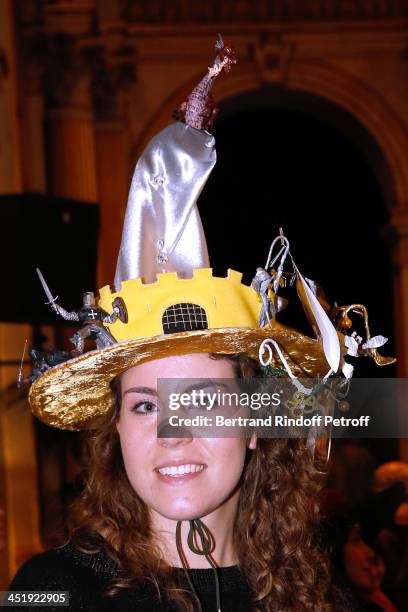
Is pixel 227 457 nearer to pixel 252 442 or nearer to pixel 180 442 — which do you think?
pixel 180 442

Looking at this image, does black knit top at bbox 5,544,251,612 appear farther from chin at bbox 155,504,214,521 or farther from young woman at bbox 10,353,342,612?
chin at bbox 155,504,214,521

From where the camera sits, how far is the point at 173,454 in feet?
6.71

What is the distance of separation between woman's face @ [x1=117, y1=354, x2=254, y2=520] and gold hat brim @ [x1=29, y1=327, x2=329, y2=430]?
3 cm

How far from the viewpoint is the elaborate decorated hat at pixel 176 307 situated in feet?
7.09

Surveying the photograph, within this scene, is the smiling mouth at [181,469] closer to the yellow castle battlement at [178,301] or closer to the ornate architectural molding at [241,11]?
the yellow castle battlement at [178,301]

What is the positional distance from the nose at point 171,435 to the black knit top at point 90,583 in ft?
0.97

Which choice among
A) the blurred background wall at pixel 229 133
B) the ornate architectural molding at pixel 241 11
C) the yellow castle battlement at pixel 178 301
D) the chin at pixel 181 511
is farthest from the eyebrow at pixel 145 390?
the ornate architectural molding at pixel 241 11

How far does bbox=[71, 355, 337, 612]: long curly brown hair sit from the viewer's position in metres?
2.19

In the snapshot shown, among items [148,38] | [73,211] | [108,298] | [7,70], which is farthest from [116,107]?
[108,298]

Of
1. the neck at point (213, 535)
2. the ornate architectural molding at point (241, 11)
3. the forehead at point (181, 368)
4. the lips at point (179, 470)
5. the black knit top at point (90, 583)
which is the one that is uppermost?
the ornate architectural molding at point (241, 11)

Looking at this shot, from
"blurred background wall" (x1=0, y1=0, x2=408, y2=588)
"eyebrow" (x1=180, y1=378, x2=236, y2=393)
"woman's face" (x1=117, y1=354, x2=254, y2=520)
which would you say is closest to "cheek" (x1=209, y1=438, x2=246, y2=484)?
"woman's face" (x1=117, y1=354, x2=254, y2=520)

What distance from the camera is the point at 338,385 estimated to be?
226 centimetres

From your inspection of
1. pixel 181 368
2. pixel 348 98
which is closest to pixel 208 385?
pixel 181 368

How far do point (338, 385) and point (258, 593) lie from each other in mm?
467
